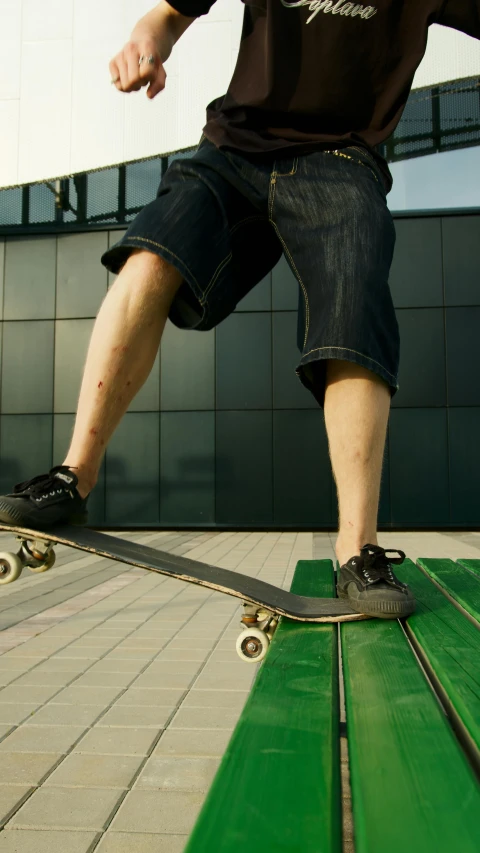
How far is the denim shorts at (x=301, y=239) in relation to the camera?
62.4 inches

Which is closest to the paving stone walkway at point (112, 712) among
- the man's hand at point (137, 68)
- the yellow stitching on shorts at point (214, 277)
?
the yellow stitching on shorts at point (214, 277)

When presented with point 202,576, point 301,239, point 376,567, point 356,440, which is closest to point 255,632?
point 202,576

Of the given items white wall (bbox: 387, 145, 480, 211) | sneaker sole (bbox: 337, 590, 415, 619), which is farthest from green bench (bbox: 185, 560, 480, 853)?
white wall (bbox: 387, 145, 480, 211)

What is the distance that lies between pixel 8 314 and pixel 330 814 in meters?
12.8

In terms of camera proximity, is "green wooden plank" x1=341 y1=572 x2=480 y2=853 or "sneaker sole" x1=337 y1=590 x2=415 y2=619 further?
"sneaker sole" x1=337 y1=590 x2=415 y2=619

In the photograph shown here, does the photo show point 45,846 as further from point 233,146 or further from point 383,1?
point 383,1

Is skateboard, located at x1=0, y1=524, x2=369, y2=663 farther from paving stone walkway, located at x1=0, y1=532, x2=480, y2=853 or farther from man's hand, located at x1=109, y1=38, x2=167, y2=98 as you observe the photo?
man's hand, located at x1=109, y1=38, x2=167, y2=98

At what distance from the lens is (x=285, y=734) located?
771 millimetres

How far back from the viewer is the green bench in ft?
1.81

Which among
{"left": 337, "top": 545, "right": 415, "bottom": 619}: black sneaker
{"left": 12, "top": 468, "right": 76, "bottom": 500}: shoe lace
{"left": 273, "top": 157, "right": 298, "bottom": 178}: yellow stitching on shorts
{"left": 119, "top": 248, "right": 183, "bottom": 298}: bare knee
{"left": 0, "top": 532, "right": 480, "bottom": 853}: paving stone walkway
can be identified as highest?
{"left": 273, "top": 157, "right": 298, "bottom": 178}: yellow stitching on shorts

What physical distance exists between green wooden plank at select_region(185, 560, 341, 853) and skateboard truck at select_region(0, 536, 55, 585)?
0.72 metres

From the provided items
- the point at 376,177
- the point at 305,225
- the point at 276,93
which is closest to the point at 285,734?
the point at 305,225

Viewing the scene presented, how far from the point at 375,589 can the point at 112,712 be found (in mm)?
1421

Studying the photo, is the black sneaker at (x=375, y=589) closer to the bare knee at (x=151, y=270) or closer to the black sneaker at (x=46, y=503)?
the black sneaker at (x=46, y=503)
